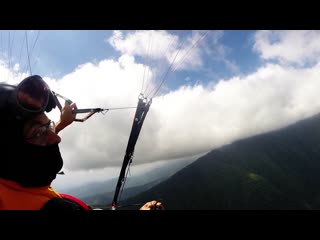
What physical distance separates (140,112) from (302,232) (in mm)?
12368

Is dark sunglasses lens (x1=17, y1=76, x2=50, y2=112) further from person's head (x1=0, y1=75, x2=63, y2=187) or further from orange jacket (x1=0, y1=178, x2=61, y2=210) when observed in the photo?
orange jacket (x1=0, y1=178, x2=61, y2=210)

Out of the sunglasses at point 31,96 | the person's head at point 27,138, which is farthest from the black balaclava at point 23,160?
the sunglasses at point 31,96

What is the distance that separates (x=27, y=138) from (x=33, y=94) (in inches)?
18.6

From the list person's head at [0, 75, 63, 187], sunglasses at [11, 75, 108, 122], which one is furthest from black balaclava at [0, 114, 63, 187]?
sunglasses at [11, 75, 108, 122]

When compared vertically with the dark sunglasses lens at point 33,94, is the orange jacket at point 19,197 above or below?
below

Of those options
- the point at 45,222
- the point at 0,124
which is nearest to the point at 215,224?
the point at 45,222

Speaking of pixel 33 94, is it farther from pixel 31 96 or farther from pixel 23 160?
pixel 23 160

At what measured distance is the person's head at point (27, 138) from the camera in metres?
1.92

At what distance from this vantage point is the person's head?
1917mm

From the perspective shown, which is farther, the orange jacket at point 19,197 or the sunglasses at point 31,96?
the sunglasses at point 31,96

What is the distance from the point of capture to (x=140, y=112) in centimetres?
1347

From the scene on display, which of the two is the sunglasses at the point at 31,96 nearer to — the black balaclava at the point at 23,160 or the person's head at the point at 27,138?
the person's head at the point at 27,138
